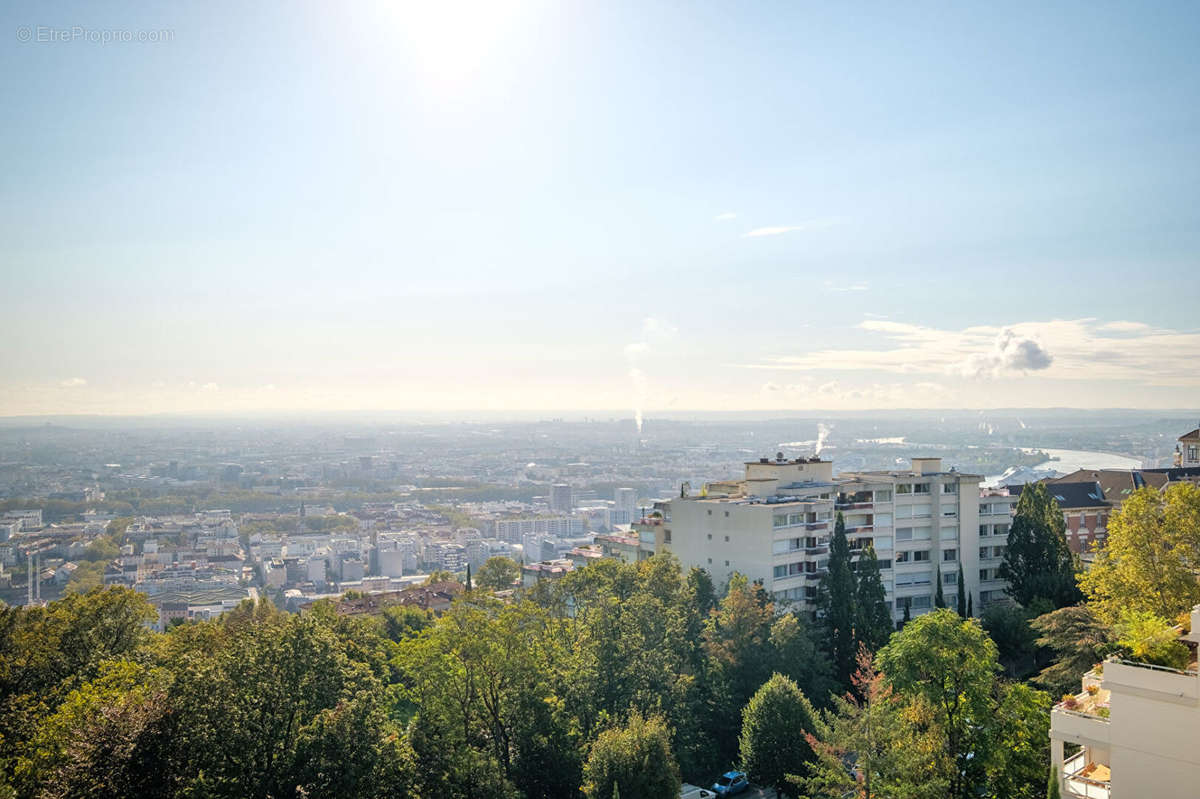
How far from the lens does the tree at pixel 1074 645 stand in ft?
76.8

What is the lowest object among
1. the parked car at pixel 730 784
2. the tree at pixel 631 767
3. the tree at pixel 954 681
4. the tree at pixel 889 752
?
the parked car at pixel 730 784

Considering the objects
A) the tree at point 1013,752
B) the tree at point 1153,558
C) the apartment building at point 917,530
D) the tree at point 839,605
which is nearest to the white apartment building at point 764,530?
the tree at point 839,605

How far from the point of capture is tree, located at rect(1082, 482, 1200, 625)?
22.3 metres

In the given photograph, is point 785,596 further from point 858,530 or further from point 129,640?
point 129,640

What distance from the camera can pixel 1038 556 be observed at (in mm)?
34688

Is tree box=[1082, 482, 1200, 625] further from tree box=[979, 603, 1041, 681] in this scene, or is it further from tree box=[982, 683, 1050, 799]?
tree box=[979, 603, 1041, 681]

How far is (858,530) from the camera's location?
37.1m

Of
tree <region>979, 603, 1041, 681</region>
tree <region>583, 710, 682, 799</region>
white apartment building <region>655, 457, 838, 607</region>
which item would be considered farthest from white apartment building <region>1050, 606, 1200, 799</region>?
white apartment building <region>655, 457, 838, 607</region>

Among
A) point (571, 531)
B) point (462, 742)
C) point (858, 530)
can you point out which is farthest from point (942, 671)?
point (571, 531)

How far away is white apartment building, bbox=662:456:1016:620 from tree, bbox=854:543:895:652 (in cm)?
278

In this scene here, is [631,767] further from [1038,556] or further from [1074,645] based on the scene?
[1038,556]

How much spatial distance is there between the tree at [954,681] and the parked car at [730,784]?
8.59 metres

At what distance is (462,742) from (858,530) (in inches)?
875

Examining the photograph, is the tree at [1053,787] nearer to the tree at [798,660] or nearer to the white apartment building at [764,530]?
the tree at [798,660]
